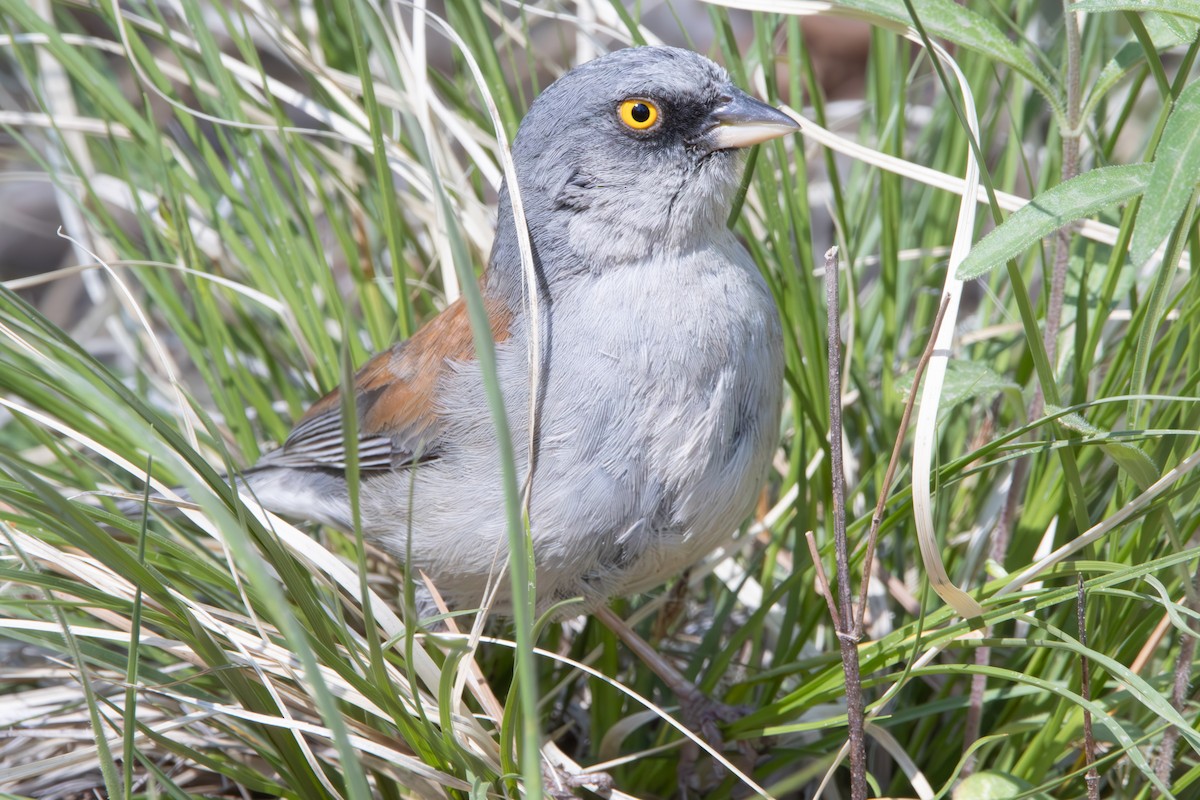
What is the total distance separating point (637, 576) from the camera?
224 centimetres

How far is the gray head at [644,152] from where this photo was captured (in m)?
2.26

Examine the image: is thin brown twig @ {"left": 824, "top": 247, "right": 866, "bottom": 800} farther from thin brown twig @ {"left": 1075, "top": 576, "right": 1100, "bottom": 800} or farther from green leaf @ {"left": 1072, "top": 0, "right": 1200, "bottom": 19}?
green leaf @ {"left": 1072, "top": 0, "right": 1200, "bottom": 19}

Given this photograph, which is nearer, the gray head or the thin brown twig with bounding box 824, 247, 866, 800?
the thin brown twig with bounding box 824, 247, 866, 800

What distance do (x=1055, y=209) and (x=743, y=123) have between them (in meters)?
0.71

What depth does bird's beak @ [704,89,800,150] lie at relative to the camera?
7.19 feet

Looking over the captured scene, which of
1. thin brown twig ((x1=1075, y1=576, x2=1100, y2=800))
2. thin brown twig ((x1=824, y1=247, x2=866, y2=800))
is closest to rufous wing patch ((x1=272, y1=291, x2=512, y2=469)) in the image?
thin brown twig ((x1=824, y1=247, x2=866, y2=800))

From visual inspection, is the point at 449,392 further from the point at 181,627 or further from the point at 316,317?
the point at 181,627

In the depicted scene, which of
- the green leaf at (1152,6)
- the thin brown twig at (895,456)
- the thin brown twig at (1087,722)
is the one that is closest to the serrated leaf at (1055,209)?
the thin brown twig at (895,456)

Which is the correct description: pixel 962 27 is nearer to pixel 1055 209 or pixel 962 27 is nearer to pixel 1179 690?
pixel 1055 209

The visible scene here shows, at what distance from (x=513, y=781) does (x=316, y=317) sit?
1.25 metres

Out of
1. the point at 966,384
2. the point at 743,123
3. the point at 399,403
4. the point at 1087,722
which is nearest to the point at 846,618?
the point at 1087,722

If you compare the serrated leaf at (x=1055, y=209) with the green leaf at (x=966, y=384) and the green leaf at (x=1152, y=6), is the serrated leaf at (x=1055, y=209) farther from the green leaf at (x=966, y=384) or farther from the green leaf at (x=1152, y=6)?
the green leaf at (x=966, y=384)

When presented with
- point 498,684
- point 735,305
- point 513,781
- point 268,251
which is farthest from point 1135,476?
point 268,251

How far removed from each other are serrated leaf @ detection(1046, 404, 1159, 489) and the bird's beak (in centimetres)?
73
